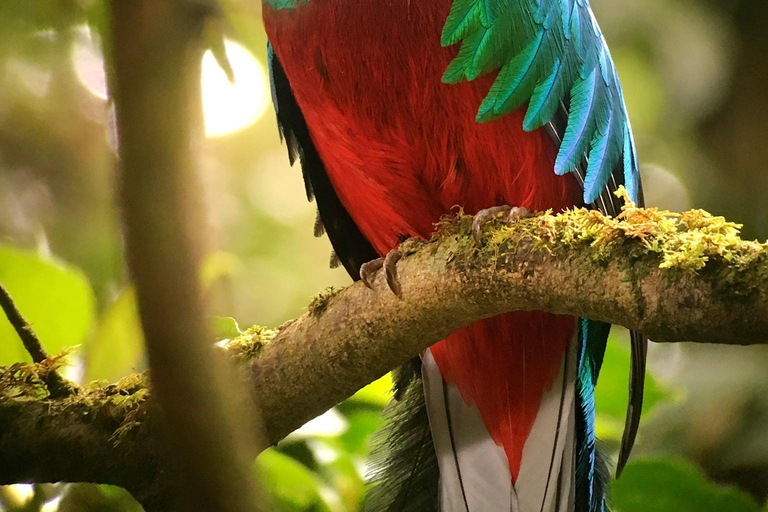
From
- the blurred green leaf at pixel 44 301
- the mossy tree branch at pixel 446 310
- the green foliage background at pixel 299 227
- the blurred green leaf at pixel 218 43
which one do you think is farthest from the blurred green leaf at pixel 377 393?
the blurred green leaf at pixel 218 43

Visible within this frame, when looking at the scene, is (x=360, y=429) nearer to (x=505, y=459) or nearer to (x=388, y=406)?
(x=388, y=406)

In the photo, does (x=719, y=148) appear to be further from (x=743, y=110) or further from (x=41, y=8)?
(x=41, y=8)

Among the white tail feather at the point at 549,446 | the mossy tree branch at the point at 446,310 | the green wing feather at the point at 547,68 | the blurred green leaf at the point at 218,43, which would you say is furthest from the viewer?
the white tail feather at the point at 549,446

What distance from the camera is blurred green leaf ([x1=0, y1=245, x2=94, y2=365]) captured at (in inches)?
54.6

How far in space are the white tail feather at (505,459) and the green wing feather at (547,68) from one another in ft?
1.46

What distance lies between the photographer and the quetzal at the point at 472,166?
4.24ft

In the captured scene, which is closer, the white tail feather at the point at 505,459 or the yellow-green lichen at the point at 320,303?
the yellow-green lichen at the point at 320,303

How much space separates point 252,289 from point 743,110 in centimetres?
211

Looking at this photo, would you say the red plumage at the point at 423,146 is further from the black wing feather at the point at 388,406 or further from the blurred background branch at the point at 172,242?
the blurred background branch at the point at 172,242

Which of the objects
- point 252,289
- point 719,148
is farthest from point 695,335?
point 252,289

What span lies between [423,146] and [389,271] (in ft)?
1.12

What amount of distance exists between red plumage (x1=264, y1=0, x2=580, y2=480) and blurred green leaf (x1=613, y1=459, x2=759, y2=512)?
23 cm

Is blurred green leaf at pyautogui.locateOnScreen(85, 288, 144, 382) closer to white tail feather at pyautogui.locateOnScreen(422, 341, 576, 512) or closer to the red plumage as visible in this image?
the red plumage

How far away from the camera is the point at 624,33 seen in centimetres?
284
